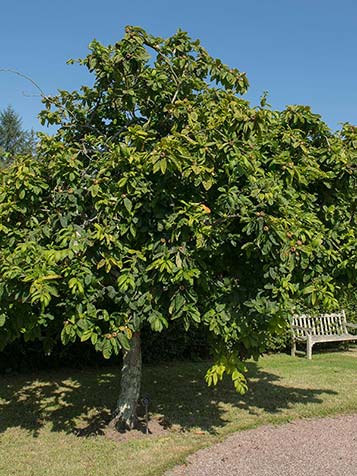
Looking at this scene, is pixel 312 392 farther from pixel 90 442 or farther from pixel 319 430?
pixel 90 442

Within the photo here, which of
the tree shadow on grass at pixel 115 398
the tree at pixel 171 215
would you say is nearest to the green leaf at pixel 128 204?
the tree at pixel 171 215

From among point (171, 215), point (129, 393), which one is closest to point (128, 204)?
point (171, 215)

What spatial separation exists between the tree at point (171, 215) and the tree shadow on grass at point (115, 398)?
743mm

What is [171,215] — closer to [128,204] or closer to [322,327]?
[128,204]

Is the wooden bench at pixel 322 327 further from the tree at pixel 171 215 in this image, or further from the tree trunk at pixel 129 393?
the tree trunk at pixel 129 393

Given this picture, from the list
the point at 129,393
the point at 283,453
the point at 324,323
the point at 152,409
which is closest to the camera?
the point at 283,453

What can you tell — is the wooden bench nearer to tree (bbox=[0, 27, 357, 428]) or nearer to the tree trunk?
tree (bbox=[0, 27, 357, 428])

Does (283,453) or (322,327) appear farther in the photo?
(322,327)

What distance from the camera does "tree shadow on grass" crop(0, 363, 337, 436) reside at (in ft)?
17.8

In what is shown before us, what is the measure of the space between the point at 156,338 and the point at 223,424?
351cm

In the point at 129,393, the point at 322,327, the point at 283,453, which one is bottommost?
the point at 283,453

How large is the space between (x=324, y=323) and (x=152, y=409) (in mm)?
5963

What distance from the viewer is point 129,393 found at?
16.9ft

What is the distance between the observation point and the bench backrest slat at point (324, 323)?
415 inches
